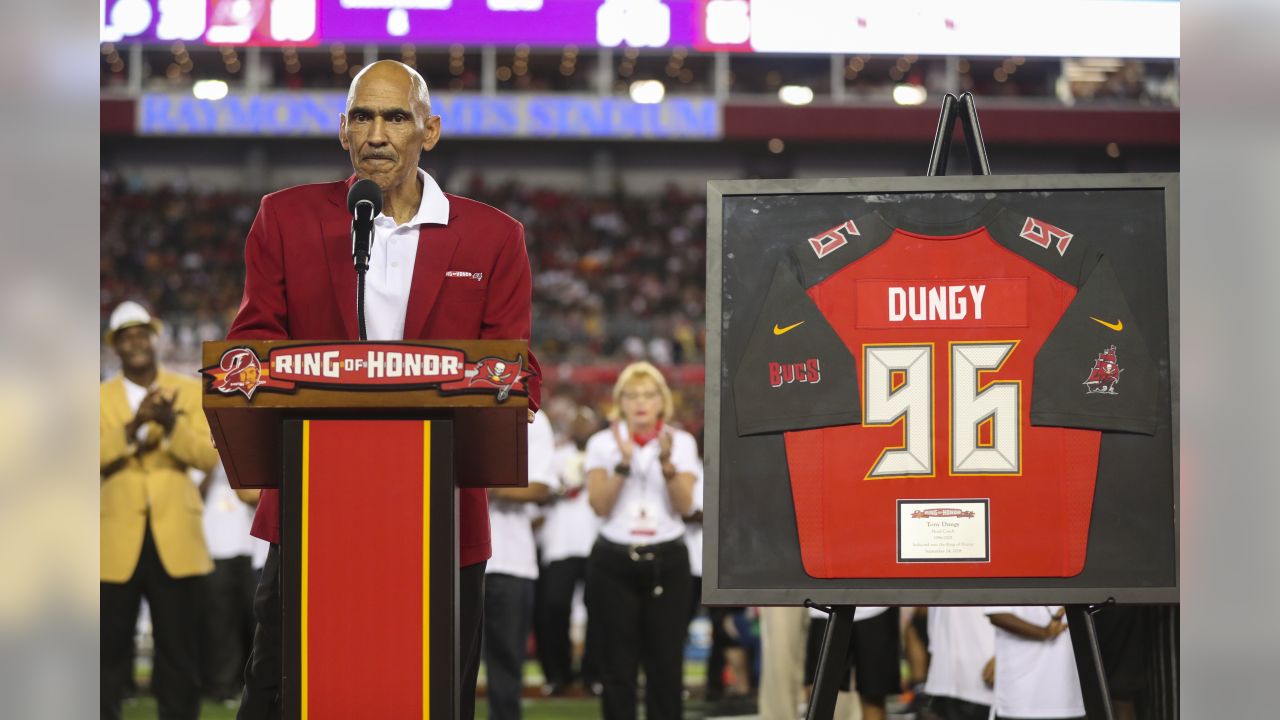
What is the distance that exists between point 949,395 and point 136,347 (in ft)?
14.9

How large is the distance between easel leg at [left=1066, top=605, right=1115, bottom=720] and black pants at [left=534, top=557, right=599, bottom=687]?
6.96 metres

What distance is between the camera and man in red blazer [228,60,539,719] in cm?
330

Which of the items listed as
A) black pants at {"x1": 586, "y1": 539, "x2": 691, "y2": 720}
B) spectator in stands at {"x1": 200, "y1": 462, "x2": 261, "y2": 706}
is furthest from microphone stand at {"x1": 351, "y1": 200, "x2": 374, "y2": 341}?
spectator in stands at {"x1": 200, "y1": 462, "x2": 261, "y2": 706}

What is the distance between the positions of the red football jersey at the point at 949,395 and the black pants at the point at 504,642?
4.03 metres

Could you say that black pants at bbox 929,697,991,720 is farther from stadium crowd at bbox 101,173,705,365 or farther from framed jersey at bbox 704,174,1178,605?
stadium crowd at bbox 101,173,705,365

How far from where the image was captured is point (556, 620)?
33.6 feet

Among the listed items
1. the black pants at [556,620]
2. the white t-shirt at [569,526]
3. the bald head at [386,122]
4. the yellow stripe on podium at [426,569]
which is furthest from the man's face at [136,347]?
the yellow stripe on podium at [426,569]

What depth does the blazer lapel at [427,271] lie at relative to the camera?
131 inches

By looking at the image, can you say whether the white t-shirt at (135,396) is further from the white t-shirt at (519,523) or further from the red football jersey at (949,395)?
the red football jersey at (949,395)

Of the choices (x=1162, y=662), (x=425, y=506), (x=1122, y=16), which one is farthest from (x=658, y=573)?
(x=1122, y=16)

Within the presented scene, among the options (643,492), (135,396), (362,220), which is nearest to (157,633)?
(135,396)

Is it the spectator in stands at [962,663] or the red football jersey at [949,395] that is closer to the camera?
the red football jersey at [949,395]

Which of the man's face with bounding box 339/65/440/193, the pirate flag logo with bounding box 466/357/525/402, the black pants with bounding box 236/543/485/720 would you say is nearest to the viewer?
the pirate flag logo with bounding box 466/357/525/402

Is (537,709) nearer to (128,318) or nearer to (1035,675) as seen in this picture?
(128,318)
